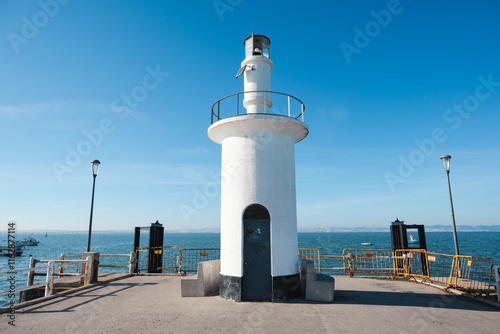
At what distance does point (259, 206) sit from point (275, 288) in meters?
2.47

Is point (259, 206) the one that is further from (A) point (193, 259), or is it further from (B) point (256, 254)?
(A) point (193, 259)

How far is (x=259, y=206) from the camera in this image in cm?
871

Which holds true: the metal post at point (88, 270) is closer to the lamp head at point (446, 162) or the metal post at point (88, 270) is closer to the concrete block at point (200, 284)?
the concrete block at point (200, 284)

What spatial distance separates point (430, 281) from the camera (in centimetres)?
1141

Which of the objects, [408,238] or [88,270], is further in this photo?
[408,238]

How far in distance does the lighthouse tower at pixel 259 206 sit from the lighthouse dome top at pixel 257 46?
1.67m

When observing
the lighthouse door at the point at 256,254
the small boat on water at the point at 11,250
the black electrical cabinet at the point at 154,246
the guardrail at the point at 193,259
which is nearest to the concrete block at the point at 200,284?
the lighthouse door at the point at 256,254

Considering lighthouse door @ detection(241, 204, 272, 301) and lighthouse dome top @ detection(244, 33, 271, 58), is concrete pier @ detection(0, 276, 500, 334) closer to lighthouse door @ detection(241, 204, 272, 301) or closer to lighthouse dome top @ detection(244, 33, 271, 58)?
lighthouse door @ detection(241, 204, 272, 301)

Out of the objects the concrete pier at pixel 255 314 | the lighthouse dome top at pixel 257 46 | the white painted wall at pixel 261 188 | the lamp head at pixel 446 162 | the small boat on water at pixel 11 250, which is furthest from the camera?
the lamp head at pixel 446 162

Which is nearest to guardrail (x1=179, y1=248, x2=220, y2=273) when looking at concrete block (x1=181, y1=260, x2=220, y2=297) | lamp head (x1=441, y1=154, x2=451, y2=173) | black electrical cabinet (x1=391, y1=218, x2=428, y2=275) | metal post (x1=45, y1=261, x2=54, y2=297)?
concrete block (x1=181, y1=260, x2=220, y2=297)

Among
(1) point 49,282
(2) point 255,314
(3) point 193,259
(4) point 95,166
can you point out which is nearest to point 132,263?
(1) point 49,282

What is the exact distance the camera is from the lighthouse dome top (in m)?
10.0

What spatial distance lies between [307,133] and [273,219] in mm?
3278

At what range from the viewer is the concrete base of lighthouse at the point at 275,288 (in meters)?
8.35
